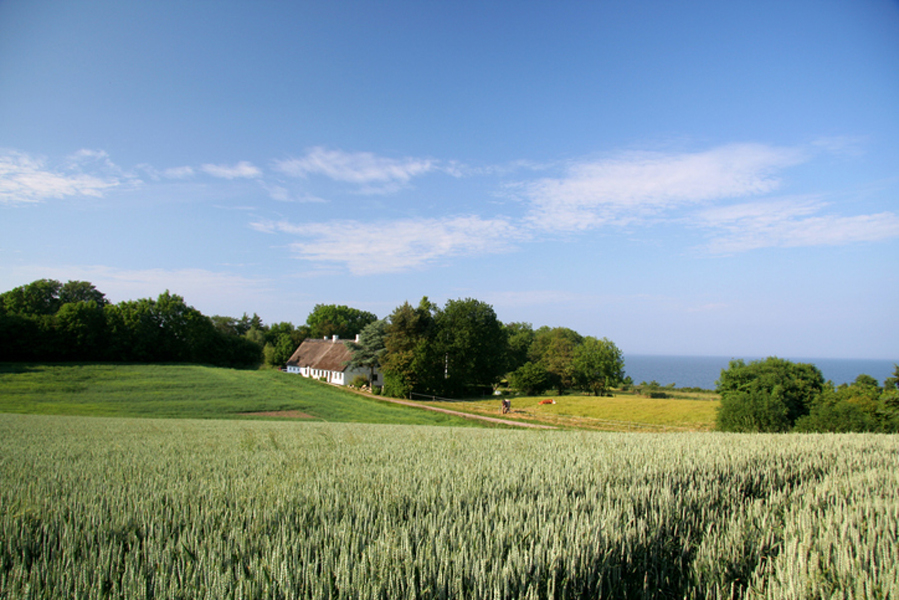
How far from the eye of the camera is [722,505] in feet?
12.4

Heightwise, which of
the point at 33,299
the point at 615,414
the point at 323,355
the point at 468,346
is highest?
the point at 33,299

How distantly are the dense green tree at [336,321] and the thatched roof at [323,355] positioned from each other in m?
20.3

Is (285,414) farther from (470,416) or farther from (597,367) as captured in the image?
(597,367)

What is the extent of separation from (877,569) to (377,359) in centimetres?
6158

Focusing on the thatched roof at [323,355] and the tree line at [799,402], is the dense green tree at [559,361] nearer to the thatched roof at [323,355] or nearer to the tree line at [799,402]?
the thatched roof at [323,355]

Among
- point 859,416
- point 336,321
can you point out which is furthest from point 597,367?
point 336,321

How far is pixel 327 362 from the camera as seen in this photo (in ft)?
235

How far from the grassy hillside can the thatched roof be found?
1162cm

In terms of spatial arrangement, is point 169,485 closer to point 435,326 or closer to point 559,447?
point 559,447

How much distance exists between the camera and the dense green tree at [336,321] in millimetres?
106125

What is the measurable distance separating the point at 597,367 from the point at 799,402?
144ft

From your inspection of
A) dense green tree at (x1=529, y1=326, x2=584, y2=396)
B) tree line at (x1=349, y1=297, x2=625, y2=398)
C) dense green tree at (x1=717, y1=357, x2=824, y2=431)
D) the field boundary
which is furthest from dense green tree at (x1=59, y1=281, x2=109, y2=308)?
dense green tree at (x1=717, y1=357, x2=824, y2=431)

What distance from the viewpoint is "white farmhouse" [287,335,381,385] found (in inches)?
2589

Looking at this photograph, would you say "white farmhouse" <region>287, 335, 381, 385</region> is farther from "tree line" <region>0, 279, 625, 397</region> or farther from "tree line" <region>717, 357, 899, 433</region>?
"tree line" <region>717, 357, 899, 433</region>
